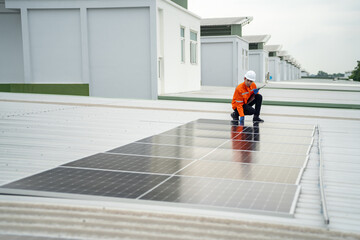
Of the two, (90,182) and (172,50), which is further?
(172,50)

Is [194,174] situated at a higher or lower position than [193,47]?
lower

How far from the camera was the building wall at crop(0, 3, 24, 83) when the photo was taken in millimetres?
23984

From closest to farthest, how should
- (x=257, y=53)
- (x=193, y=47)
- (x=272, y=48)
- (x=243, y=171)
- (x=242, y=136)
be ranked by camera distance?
1. (x=243, y=171)
2. (x=242, y=136)
3. (x=193, y=47)
4. (x=257, y=53)
5. (x=272, y=48)

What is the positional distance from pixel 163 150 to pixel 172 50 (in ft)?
60.9

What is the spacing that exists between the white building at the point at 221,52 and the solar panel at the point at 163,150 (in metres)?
34.6

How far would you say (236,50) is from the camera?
42.0 m

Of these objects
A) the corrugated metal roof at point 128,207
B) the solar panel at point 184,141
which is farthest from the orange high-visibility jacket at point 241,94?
the solar panel at point 184,141

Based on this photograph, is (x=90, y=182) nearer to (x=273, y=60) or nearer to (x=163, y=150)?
(x=163, y=150)

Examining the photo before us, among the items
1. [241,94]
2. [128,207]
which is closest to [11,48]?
[241,94]

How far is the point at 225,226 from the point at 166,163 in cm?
274

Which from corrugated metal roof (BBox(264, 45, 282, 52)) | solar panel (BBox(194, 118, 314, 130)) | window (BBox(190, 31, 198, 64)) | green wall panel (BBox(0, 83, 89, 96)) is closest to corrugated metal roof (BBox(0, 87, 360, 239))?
solar panel (BBox(194, 118, 314, 130))

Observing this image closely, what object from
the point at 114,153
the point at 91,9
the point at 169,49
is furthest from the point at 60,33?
the point at 114,153

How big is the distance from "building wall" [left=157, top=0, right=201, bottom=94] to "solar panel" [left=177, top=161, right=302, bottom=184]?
55.7 ft

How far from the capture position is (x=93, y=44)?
2325 centimetres
